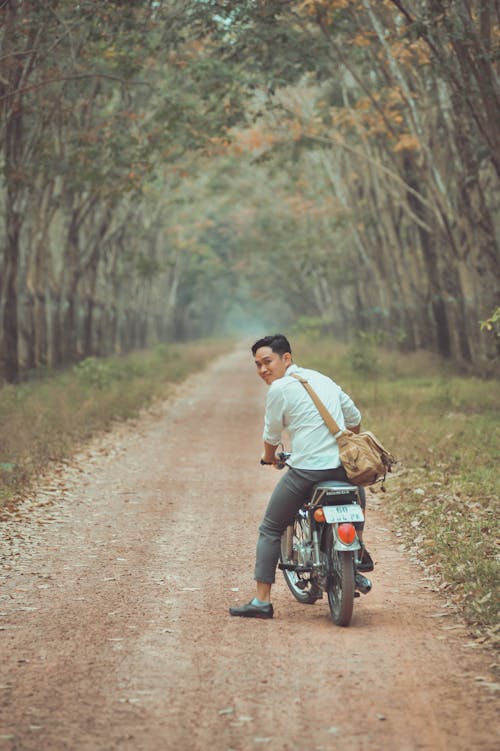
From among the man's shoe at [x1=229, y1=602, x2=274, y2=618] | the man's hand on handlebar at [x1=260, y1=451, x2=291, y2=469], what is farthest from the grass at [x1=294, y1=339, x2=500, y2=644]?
the man's hand on handlebar at [x1=260, y1=451, x2=291, y2=469]

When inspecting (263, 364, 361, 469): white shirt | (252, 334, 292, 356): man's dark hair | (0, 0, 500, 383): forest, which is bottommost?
(263, 364, 361, 469): white shirt

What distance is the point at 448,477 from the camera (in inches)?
Result: 431

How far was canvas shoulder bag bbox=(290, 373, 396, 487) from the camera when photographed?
600cm

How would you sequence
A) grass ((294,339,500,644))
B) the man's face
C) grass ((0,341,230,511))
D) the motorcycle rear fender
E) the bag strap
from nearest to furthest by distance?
the motorcycle rear fender, the bag strap, the man's face, grass ((294,339,500,644)), grass ((0,341,230,511))

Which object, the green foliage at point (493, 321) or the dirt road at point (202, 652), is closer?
the dirt road at point (202, 652)

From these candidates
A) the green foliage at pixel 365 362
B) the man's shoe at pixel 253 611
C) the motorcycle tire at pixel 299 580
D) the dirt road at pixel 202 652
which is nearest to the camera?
the dirt road at pixel 202 652

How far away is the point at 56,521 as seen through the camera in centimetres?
987

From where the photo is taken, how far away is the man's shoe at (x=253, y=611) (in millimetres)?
6344

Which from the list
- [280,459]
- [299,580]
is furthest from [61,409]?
[280,459]

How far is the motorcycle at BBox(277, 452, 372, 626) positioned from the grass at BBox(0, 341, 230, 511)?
14.6 ft

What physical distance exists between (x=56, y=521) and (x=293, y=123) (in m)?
17.4

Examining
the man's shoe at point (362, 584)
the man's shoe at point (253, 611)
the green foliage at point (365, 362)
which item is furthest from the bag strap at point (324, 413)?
the green foliage at point (365, 362)

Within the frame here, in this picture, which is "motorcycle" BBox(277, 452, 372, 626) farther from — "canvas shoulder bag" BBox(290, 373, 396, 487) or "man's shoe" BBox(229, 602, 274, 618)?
"man's shoe" BBox(229, 602, 274, 618)

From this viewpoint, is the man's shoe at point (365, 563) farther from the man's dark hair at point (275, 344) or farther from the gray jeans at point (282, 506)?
the man's dark hair at point (275, 344)
